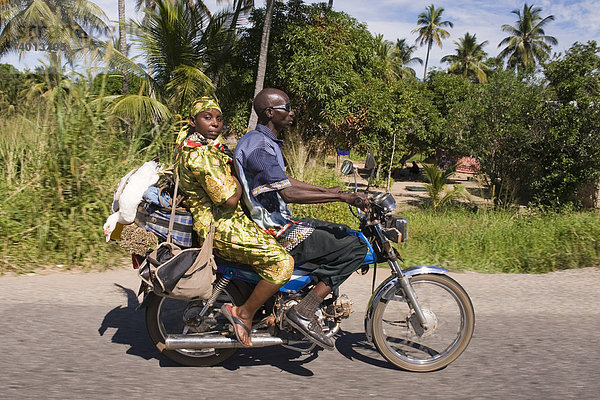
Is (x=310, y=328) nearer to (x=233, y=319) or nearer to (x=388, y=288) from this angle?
(x=233, y=319)

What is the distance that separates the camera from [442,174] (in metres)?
18.7

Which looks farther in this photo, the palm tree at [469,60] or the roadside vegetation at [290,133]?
the palm tree at [469,60]

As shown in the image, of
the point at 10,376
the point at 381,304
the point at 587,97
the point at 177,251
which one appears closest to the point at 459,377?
the point at 381,304

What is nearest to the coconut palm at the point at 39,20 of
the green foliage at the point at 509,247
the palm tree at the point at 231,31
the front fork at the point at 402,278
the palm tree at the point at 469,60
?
the palm tree at the point at 231,31

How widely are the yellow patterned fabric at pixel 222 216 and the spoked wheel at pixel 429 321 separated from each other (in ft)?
2.61

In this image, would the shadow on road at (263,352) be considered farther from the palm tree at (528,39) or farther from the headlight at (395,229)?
the palm tree at (528,39)

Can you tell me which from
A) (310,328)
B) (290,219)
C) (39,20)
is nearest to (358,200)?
(290,219)

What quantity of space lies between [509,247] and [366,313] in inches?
197

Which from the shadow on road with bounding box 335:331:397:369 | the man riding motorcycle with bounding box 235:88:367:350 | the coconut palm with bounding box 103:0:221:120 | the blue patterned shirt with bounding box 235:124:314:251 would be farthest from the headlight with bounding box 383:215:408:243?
the coconut palm with bounding box 103:0:221:120

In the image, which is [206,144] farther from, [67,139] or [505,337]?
[67,139]

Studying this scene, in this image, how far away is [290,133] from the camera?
12.4 m

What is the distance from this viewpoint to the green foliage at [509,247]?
6.94m

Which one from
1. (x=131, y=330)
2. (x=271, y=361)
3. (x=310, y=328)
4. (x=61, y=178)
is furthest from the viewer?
(x=61, y=178)

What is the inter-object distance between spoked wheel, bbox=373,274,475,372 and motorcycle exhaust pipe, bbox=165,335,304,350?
648mm
